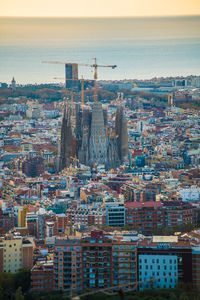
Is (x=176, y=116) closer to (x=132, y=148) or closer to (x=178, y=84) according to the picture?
(x=132, y=148)

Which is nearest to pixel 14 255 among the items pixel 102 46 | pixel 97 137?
pixel 97 137

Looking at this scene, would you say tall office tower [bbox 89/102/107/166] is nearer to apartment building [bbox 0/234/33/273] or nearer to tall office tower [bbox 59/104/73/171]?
tall office tower [bbox 59/104/73/171]

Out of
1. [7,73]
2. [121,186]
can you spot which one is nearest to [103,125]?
[121,186]

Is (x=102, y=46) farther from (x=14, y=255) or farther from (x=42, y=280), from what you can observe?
(x=42, y=280)

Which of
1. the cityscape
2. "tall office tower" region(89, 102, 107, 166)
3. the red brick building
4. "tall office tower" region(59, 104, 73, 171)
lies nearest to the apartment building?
the cityscape

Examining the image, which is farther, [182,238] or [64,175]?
[64,175]

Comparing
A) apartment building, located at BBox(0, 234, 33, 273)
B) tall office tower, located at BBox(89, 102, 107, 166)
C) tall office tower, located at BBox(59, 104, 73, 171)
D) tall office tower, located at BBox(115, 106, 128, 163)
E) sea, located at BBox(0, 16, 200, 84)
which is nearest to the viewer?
apartment building, located at BBox(0, 234, 33, 273)

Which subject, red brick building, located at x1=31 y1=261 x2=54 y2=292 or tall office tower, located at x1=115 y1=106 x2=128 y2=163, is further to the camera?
tall office tower, located at x1=115 y1=106 x2=128 y2=163
